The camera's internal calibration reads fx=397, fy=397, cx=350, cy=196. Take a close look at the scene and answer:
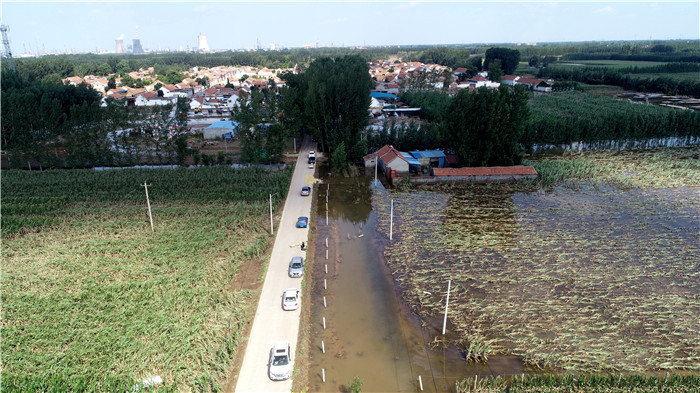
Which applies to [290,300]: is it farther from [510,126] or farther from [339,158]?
[510,126]

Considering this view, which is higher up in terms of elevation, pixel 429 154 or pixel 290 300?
Result: pixel 429 154

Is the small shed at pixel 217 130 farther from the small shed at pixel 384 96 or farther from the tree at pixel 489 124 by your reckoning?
the small shed at pixel 384 96

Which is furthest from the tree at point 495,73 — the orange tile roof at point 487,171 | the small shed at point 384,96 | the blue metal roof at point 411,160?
the orange tile roof at point 487,171

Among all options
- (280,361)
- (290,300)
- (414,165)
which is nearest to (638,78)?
(414,165)

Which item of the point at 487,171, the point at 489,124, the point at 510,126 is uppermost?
the point at 489,124

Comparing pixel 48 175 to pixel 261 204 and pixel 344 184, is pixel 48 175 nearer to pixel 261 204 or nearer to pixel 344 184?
pixel 261 204

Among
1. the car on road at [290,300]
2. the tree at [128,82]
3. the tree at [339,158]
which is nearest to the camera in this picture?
the car on road at [290,300]

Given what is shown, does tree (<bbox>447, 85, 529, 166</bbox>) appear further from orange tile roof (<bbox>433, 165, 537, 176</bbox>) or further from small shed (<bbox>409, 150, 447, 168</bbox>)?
small shed (<bbox>409, 150, 447, 168</bbox>)
